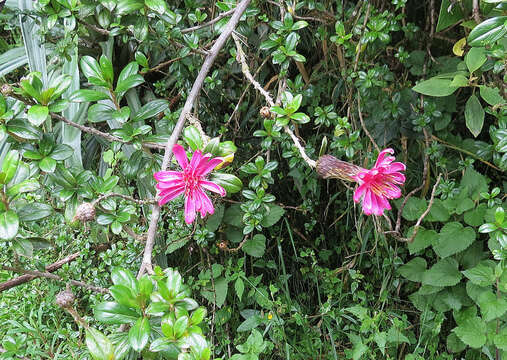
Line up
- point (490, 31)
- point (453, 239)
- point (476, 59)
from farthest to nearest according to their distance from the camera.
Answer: point (453, 239) → point (476, 59) → point (490, 31)

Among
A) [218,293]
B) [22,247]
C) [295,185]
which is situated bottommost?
[218,293]

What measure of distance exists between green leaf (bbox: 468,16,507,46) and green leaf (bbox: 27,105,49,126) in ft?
2.50

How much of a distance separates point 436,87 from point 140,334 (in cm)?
96

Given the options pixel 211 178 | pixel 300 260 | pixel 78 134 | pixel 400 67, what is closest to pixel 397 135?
pixel 400 67

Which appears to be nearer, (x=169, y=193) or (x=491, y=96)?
(x=169, y=193)

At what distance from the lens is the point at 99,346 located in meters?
→ 0.70

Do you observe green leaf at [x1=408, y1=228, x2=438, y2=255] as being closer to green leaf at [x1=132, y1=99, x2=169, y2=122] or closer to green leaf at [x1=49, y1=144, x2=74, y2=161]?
green leaf at [x1=132, y1=99, x2=169, y2=122]

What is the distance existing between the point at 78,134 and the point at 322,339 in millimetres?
963

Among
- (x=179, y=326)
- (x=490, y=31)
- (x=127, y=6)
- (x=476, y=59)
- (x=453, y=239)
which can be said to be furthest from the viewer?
(x=453, y=239)

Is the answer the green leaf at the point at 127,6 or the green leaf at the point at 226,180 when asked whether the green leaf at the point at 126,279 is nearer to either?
the green leaf at the point at 226,180

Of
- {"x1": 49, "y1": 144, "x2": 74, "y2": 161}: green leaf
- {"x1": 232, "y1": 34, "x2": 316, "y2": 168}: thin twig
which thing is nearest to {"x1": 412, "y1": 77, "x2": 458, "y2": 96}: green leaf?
{"x1": 232, "y1": 34, "x2": 316, "y2": 168}: thin twig

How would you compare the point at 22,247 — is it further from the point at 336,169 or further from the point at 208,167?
the point at 336,169

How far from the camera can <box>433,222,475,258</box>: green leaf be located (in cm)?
137

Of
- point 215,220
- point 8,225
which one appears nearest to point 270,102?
point 8,225
